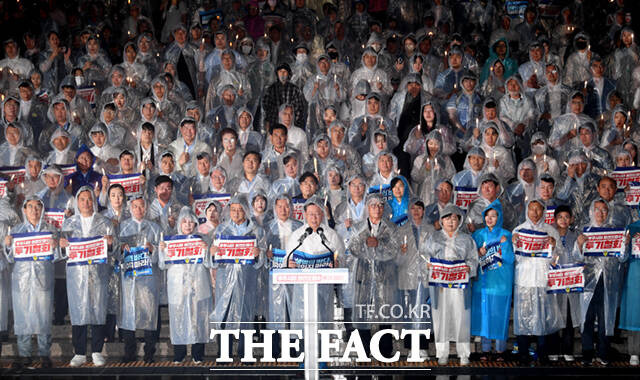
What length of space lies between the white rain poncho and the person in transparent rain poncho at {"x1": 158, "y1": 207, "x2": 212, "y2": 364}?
2.79 ft

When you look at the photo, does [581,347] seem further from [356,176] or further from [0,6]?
[0,6]

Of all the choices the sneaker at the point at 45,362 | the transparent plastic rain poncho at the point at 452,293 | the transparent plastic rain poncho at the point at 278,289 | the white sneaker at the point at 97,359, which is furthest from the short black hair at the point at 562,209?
the sneaker at the point at 45,362

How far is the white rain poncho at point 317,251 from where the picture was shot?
829 cm

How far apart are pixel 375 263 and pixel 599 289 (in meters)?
2.20

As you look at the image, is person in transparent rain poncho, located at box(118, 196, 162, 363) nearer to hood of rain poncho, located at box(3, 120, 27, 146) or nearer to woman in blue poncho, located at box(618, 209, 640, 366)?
hood of rain poncho, located at box(3, 120, 27, 146)

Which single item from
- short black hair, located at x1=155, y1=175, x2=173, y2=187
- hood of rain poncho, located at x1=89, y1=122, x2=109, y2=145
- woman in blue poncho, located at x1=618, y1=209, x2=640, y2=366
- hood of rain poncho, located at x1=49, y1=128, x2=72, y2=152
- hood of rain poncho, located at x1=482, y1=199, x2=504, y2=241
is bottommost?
woman in blue poncho, located at x1=618, y1=209, x2=640, y2=366

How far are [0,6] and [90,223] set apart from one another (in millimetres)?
5989

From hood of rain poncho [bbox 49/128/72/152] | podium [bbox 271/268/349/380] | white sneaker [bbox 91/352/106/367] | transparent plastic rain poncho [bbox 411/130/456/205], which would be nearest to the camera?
podium [bbox 271/268/349/380]

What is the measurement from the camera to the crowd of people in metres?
8.35

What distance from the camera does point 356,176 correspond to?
29.0ft

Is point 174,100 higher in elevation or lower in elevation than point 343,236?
higher

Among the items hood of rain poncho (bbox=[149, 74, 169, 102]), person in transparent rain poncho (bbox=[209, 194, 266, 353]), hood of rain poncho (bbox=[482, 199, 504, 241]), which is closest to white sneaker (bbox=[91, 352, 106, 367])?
person in transparent rain poncho (bbox=[209, 194, 266, 353])

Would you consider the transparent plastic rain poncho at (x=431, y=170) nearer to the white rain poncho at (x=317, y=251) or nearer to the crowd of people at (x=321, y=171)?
the crowd of people at (x=321, y=171)

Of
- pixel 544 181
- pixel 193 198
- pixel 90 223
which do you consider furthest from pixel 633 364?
pixel 90 223
